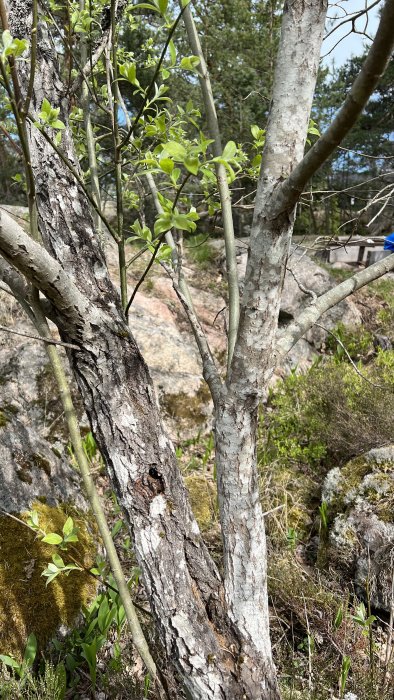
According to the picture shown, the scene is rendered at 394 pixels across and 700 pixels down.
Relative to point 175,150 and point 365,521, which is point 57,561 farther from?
point 365,521

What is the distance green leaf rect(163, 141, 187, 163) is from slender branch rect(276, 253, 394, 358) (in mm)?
863

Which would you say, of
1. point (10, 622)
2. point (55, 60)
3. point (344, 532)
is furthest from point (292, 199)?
point (344, 532)

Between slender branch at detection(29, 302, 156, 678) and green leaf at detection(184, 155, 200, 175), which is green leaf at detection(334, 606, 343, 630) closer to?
slender branch at detection(29, 302, 156, 678)

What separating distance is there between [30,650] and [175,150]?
188cm

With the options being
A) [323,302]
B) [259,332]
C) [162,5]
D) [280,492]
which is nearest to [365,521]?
[280,492]

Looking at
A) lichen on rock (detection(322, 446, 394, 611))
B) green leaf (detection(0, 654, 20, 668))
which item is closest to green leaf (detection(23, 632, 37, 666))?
green leaf (detection(0, 654, 20, 668))

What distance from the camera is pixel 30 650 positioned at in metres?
1.82

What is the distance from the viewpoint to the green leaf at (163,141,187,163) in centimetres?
104

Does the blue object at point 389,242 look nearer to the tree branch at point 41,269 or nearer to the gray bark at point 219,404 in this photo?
the gray bark at point 219,404

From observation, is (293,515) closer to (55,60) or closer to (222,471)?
(222,471)

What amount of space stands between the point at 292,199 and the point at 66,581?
196 cm

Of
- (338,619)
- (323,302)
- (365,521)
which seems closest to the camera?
(323,302)

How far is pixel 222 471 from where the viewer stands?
165 centimetres

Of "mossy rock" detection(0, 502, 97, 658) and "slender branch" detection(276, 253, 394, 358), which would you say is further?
"mossy rock" detection(0, 502, 97, 658)
